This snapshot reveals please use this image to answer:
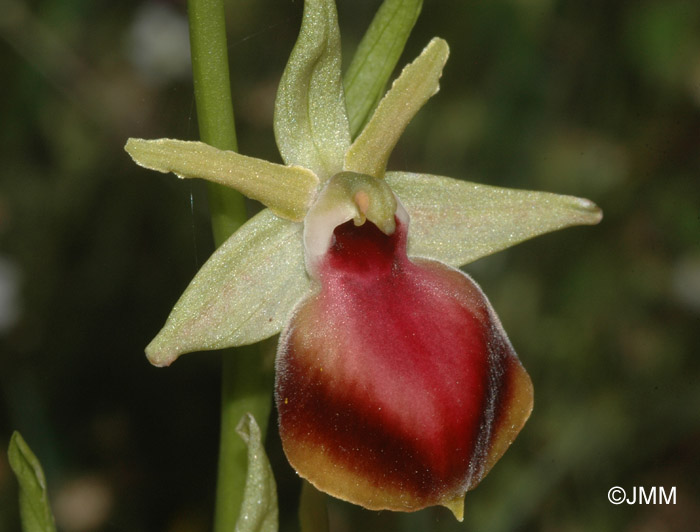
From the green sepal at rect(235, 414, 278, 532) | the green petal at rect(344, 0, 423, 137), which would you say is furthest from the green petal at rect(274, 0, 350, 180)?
the green sepal at rect(235, 414, 278, 532)

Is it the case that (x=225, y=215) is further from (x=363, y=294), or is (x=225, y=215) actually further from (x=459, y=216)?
(x=459, y=216)

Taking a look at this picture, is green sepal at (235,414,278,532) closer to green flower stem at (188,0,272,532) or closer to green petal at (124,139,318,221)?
green flower stem at (188,0,272,532)

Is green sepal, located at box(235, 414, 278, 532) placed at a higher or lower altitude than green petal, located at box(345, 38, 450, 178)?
lower

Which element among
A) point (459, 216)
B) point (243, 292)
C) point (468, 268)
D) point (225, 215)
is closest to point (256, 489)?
point (243, 292)

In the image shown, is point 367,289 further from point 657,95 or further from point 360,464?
point 657,95

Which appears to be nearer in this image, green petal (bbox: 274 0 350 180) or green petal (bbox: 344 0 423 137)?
green petal (bbox: 274 0 350 180)

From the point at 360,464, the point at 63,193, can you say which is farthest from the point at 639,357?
the point at 360,464

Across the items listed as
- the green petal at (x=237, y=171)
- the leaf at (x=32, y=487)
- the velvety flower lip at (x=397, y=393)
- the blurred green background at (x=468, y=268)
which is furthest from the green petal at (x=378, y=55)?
the blurred green background at (x=468, y=268)
